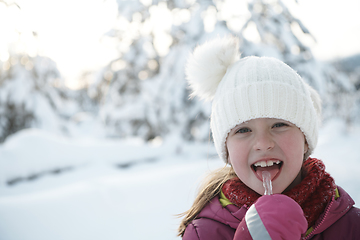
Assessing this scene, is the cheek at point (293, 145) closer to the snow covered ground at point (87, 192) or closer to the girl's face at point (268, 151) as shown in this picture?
the girl's face at point (268, 151)

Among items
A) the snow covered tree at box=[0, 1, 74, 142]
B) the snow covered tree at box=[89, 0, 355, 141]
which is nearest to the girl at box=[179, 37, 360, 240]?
the snow covered tree at box=[89, 0, 355, 141]

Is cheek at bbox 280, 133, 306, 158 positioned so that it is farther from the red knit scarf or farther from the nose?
the red knit scarf

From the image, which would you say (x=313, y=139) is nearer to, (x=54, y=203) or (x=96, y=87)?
(x=54, y=203)

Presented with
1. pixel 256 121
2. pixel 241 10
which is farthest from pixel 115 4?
pixel 256 121

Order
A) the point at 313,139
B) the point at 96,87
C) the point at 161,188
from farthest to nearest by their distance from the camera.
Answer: the point at 96,87 → the point at 161,188 → the point at 313,139

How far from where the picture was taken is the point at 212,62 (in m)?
1.45

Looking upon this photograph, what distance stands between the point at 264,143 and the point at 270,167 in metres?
0.14

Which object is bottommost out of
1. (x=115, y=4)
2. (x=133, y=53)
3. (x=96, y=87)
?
(x=96, y=87)

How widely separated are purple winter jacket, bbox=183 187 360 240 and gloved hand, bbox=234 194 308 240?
311mm

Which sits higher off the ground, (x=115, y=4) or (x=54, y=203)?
(x=115, y=4)

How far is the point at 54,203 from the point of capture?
253 cm

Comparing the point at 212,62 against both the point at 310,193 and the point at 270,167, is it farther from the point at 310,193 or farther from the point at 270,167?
the point at 310,193

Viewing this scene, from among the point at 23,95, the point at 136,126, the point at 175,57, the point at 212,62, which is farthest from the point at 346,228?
the point at 23,95

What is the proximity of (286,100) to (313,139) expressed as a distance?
32 centimetres
